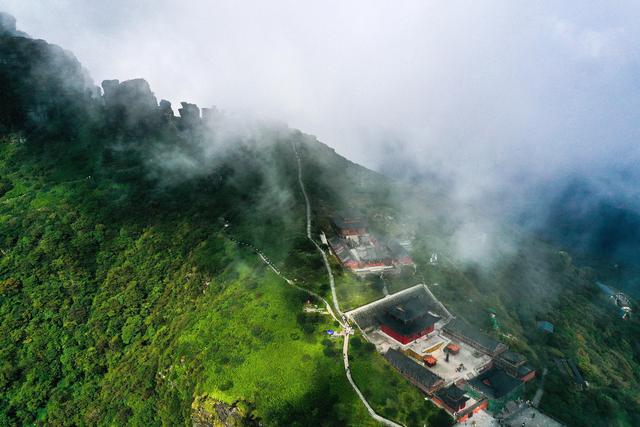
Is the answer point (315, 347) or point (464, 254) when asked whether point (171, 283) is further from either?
point (464, 254)

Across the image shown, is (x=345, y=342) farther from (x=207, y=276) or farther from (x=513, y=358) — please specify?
(x=207, y=276)

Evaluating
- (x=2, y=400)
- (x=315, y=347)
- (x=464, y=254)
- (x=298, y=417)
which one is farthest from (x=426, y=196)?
(x=2, y=400)

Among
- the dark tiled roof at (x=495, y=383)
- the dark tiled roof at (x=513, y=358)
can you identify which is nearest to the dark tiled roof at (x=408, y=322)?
the dark tiled roof at (x=495, y=383)

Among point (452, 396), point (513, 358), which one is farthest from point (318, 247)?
point (452, 396)

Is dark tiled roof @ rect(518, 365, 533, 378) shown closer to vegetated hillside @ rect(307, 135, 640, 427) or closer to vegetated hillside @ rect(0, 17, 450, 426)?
vegetated hillside @ rect(307, 135, 640, 427)

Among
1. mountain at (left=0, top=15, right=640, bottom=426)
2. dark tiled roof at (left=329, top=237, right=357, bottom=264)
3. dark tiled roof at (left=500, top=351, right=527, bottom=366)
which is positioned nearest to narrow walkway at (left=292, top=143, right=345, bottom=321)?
mountain at (left=0, top=15, right=640, bottom=426)

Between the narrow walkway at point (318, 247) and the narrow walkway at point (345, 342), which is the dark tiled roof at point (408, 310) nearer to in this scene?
the narrow walkway at point (345, 342)
